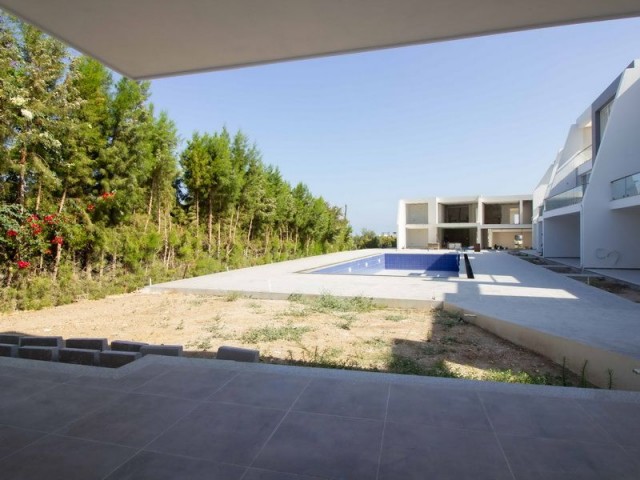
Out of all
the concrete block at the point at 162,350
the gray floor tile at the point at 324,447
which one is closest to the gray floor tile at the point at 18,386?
the concrete block at the point at 162,350

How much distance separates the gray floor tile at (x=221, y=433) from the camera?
174cm

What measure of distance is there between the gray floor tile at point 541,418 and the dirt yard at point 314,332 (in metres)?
1.40

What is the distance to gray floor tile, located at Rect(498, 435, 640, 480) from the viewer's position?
1.56m

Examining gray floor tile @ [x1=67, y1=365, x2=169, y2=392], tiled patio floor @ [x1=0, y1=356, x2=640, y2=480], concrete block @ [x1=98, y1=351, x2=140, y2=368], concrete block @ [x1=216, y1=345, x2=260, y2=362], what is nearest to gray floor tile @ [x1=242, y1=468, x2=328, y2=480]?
tiled patio floor @ [x1=0, y1=356, x2=640, y2=480]

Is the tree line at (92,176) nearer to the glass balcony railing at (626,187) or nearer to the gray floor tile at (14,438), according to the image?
the gray floor tile at (14,438)

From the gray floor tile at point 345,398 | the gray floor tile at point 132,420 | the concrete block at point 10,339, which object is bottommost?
the concrete block at point 10,339

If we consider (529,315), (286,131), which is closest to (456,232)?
(286,131)

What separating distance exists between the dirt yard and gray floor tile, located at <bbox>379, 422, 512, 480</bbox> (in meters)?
1.86

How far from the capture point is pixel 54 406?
224 cm

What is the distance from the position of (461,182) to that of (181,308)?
30715mm

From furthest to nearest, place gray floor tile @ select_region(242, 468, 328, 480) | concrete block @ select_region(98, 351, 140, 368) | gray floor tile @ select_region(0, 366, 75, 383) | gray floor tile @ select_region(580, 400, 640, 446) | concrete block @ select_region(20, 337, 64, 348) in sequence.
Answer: concrete block @ select_region(20, 337, 64, 348) < concrete block @ select_region(98, 351, 140, 368) < gray floor tile @ select_region(0, 366, 75, 383) < gray floor tile @ select_region(580, 400, 640, 446) < gray floor tile @ select_region(242, 468, 328, 480)

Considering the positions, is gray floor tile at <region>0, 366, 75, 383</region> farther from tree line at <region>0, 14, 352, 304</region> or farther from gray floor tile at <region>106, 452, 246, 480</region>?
tree line at <region>0, 14, 352, 304</region>

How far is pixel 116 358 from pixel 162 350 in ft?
1.18

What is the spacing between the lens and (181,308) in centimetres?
714
